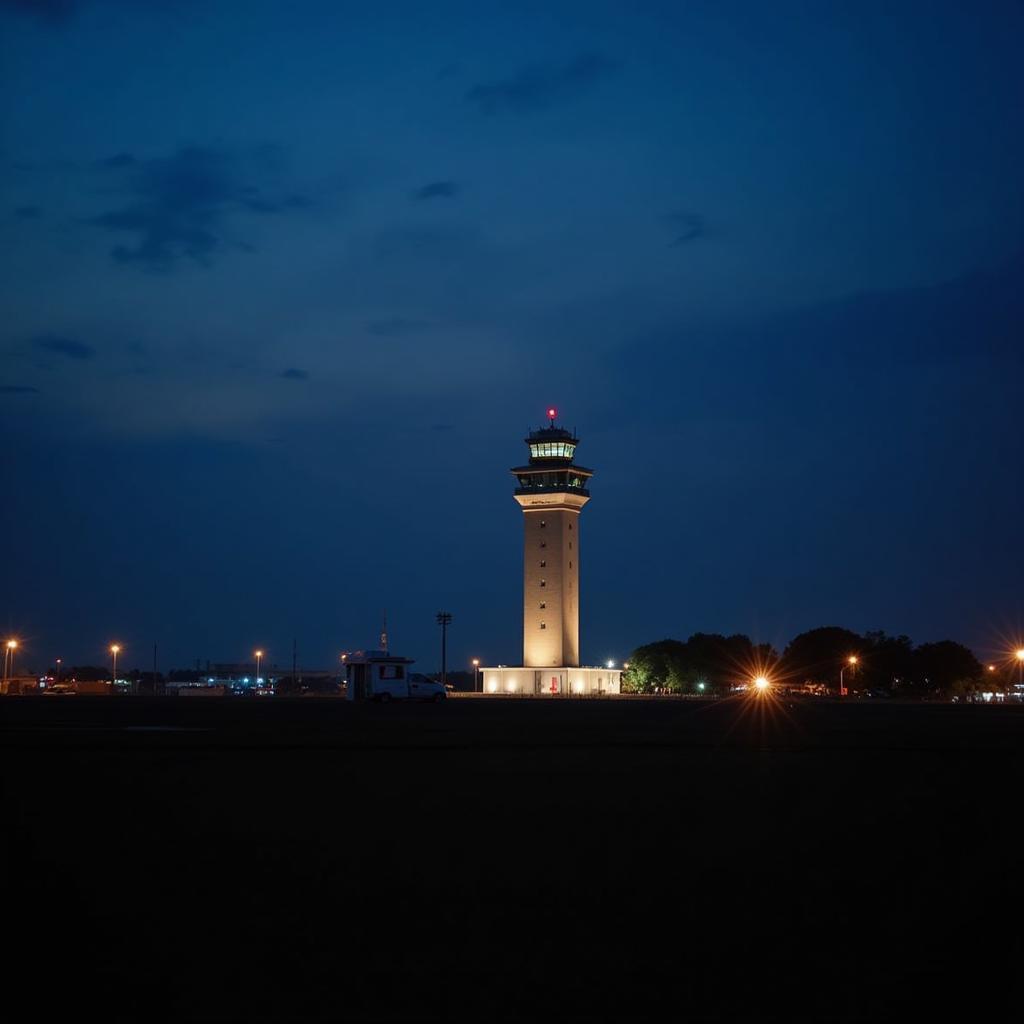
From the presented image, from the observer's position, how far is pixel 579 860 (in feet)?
33.8

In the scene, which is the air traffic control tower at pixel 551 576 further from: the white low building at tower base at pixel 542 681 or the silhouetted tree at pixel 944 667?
the silhouetted tree at pixel 944 667

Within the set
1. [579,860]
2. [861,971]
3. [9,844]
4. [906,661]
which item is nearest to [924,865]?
[579,860]

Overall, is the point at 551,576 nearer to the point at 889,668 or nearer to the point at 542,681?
the point at 542,681

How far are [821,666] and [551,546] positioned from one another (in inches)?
1283

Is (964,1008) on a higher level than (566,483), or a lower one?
lower

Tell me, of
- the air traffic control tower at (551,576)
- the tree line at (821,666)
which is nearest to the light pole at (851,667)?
the tree line at (821,666)

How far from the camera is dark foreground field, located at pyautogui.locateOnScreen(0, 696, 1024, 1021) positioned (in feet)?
21.1

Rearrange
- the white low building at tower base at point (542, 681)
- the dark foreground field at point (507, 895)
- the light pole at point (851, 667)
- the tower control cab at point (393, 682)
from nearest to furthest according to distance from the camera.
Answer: the dark foreground field at point (507, 895)
the tower control cab at point (393, 682)
the white low building at tower base at point (542, 681)
the light pole at point (851, 667)

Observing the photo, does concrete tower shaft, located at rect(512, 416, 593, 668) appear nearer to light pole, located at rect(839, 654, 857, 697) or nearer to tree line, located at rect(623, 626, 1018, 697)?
tree line, located at rect(623, 626, 1018, 697)

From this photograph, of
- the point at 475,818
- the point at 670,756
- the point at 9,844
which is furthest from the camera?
the point at 670,756

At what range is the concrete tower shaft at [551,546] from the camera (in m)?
120

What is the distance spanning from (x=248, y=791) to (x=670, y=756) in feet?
31.1

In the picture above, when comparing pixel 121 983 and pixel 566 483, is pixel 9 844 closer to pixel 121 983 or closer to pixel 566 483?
pixel 121 983

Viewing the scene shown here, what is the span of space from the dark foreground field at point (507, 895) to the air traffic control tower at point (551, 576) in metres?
100
